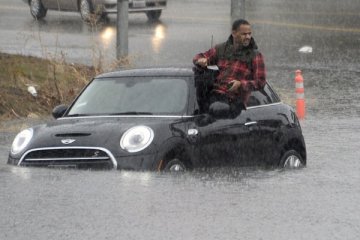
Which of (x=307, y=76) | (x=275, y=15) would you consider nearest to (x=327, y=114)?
(x=307, y=76)

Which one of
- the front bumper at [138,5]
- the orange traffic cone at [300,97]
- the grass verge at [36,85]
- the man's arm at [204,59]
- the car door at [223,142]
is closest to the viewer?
the car door at [223,142]

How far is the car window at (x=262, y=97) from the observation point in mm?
13273

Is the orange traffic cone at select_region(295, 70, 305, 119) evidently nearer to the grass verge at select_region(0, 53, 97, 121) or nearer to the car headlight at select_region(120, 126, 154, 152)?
the grass verge at select_region(0, 53, 97, 121)

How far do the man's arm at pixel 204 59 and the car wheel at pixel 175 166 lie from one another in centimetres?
138

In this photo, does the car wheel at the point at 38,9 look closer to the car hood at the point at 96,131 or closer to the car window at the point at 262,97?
the car window at the point at 262,97

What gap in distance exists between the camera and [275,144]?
43.0 feet

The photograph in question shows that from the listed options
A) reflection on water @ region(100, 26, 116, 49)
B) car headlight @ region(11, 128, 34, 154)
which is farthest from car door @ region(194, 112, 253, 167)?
reflection on water @ region(100, 26, 116, 49)

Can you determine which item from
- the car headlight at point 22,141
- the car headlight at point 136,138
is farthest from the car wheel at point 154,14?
the car headlight at point 136,138

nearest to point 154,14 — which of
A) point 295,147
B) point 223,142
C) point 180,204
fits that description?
point 295,147

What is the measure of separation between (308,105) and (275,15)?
18.0 m

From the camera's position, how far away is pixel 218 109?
12.3m

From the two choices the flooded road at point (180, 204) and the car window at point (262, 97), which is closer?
the flooded road at point (180, 204)

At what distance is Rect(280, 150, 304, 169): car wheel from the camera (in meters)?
13.2

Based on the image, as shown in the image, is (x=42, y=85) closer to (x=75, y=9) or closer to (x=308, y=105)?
(x=308, y=105)
